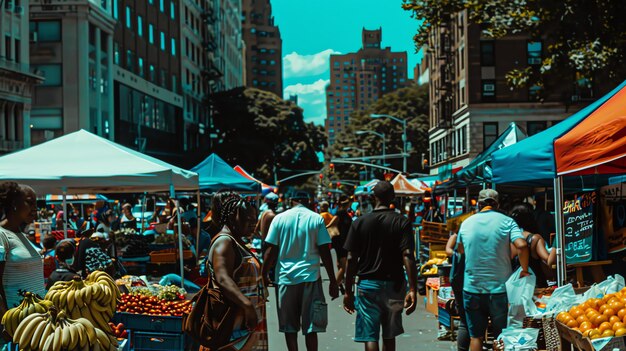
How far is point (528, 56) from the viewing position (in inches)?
2071

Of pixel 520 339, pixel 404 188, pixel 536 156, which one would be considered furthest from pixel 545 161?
pixel 404 188

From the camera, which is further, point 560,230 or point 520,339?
point 560,230

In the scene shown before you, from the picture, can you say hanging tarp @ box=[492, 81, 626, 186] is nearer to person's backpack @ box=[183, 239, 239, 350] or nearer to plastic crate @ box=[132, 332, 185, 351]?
person's backpack @ box=[183, 239, 239, 350]

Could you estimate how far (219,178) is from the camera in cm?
2005

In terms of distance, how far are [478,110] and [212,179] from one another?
36.2 metres

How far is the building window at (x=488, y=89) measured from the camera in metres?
52.7

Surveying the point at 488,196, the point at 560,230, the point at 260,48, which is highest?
the point at 260,48

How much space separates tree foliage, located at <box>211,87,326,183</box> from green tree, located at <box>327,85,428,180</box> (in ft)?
51.0

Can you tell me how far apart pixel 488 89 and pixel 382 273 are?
47504 mm

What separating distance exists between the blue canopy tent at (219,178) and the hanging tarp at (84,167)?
7.86 m

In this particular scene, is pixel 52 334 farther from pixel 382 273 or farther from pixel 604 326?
pixel 604 326

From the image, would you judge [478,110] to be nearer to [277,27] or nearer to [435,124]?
[435,124]

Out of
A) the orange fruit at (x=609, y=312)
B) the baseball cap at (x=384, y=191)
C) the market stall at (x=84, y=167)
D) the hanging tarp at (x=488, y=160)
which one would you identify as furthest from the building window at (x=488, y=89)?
the orange fruit at (x=609, y=312)

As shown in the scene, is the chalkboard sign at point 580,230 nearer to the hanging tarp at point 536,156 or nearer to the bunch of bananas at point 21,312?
the hanging tarp at point 536,156
